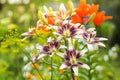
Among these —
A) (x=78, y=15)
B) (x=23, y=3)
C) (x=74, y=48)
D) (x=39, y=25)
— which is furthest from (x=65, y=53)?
(x=23, y=3)

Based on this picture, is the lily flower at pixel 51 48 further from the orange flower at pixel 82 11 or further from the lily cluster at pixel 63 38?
the orange flower at pixel 82 11

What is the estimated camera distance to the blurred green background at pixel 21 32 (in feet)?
9.77

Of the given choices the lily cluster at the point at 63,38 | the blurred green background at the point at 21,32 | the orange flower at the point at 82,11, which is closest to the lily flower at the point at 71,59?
the lily cluster at the point at 63,38

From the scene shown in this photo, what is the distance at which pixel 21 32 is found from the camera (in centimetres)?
388

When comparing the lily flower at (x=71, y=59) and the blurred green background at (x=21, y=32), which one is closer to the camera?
the lily flower at (x=71, y=59)

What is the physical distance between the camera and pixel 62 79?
253 centimetres

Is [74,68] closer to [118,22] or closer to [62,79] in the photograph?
[62,79]

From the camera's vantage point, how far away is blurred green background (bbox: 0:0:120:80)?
117 inches

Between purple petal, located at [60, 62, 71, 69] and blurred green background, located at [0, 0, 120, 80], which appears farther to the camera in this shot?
blurred green background, located at [0, 0, 120, 80]

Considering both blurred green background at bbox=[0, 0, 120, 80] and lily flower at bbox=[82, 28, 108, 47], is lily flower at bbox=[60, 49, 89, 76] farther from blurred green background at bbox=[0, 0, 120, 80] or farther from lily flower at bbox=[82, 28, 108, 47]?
blurred green background at bbox=[0, 0, 120, 80]

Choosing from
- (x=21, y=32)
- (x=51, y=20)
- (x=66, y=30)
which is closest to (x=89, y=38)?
(x=66, y=30)

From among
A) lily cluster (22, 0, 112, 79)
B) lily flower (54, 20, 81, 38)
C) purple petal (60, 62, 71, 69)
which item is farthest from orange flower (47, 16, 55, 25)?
purple petal (60, 62, 71, 69)

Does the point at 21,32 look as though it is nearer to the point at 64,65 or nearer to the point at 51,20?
the point at 51,20

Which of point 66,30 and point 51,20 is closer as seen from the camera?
point 66,30
